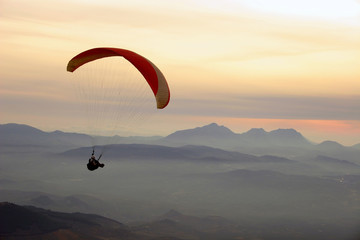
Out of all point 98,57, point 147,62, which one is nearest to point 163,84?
point 147,62

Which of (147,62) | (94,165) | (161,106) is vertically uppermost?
(147,62)

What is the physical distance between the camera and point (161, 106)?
47.5 m

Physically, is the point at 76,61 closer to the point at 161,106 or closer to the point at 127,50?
the point at 127,50

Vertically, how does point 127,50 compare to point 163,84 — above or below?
above

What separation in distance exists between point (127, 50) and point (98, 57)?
4504 millimetres

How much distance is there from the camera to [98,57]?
5256cm

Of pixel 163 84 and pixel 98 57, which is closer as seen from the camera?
pixel 163 84

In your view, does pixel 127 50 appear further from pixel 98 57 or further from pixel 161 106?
pixel 161 106

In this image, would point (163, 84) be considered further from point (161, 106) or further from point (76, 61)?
point (76, 61)

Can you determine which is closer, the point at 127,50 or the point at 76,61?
the point at 127,50

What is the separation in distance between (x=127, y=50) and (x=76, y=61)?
25.0 ft

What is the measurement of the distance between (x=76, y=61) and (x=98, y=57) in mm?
3144

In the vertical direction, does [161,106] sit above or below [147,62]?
below

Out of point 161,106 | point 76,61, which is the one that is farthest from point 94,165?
point 76,61
